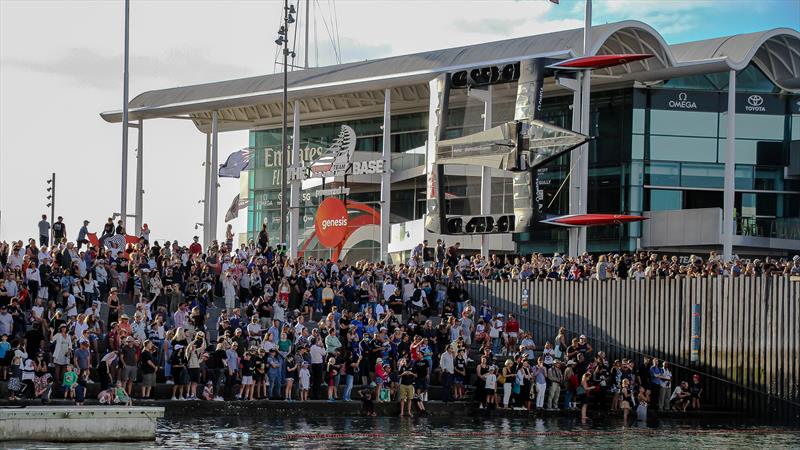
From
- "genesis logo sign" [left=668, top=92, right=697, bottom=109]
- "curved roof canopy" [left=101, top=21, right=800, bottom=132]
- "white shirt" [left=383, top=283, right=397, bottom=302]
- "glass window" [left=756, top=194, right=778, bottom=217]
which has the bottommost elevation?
"white shirt" [left=383, top=283, right=397, bottom=302]

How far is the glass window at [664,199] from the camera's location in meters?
50.9

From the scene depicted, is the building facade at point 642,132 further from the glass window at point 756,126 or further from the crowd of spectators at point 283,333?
the crowd of spectators at point 283,333

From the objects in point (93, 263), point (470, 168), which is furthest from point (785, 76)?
point (93, 263)

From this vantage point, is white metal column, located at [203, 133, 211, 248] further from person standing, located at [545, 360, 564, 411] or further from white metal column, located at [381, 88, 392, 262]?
person standing, located at [545, 360, 564, 411]

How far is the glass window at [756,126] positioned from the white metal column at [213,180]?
21.1m

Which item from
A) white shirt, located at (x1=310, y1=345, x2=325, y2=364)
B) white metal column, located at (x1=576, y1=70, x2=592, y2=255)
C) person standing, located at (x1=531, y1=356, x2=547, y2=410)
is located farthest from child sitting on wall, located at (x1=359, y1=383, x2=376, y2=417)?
white metal column, located at (x1=576, y1=70, x2=592, y2=255)

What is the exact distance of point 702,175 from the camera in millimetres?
51312

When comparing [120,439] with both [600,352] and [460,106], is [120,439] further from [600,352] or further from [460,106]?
[460,106]

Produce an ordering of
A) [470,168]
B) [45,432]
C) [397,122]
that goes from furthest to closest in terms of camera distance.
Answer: [397,122], [470,168], [45,432]

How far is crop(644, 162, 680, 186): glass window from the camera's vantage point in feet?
167

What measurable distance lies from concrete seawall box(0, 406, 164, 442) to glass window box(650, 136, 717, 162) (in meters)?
30.2

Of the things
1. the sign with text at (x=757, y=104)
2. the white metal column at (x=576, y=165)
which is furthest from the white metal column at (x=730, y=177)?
the white metal column at (x=576, y=165)

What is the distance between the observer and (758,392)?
1363 inches

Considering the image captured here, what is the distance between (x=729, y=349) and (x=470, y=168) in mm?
15674
